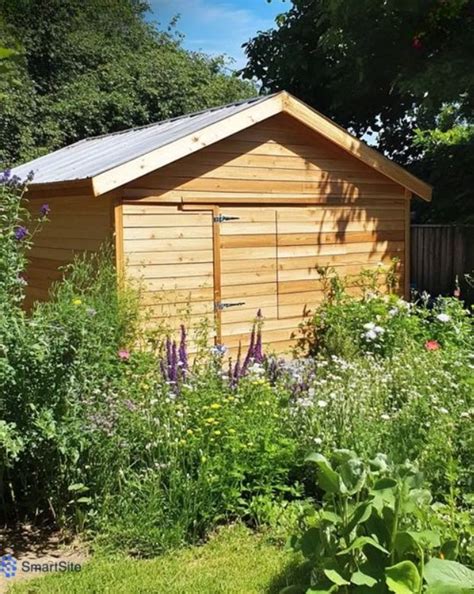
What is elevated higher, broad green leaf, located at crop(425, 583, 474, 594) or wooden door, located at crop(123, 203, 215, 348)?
wooden door, located at crop(123, 203, 215, 348)

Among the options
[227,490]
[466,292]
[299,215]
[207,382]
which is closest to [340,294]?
[299,215]

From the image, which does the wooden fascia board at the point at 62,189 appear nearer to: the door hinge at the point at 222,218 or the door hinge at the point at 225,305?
the door hinge at the point at 222,218

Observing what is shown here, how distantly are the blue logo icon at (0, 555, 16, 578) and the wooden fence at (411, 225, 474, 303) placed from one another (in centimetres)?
889

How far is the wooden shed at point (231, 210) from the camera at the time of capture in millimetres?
7242

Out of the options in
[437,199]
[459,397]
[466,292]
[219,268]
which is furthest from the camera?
[437,199]

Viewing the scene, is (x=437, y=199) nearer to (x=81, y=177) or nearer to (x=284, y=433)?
(x=81, y=177)

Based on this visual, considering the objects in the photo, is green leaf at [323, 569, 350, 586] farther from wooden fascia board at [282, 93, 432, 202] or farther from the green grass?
wooden fascia board at [282, 93, 432, 202]

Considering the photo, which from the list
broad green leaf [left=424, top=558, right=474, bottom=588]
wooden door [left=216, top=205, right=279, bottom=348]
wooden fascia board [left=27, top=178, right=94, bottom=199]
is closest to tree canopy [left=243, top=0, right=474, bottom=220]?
wooden door [left=216, top=205, right=279, bottom=348]

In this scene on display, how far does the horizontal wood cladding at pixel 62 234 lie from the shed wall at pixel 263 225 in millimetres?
454

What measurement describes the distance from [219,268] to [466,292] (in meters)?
5.18

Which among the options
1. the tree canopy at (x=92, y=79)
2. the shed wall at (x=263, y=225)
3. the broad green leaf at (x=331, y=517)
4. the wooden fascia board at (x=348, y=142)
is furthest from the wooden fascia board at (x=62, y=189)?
A: the tree canopy at (x=92, y=79)

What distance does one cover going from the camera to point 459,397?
15.0 feet

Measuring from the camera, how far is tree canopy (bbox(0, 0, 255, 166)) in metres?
19.5

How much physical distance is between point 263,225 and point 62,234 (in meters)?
2.47
